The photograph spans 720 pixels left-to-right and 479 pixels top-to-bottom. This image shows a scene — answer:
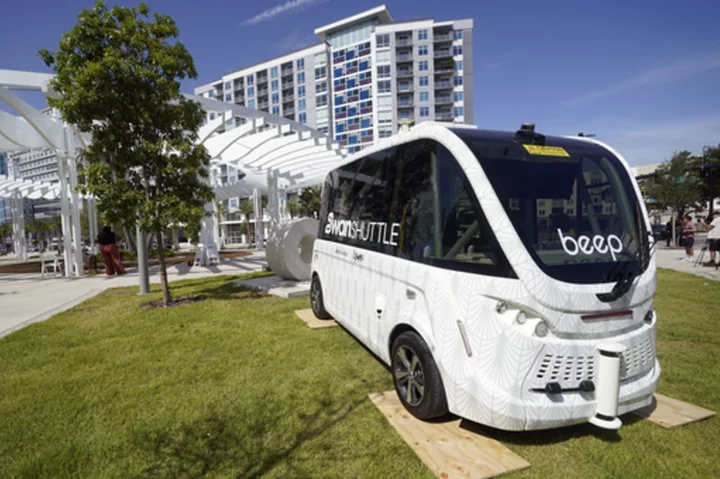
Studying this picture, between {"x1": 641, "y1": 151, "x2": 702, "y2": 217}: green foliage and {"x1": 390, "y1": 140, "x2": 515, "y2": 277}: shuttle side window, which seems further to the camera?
{"x1": 641, "y1": 151, "x2": 702, "y2": 217}: green foliage

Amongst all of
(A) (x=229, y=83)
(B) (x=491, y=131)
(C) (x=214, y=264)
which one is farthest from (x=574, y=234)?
(A) (x=229, y=83)

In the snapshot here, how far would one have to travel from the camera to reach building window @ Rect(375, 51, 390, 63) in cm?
6512

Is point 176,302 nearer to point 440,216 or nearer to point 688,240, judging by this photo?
point 440,216

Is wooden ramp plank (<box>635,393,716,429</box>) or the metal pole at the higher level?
the metal pole

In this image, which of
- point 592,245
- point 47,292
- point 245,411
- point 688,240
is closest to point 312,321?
point 245,411

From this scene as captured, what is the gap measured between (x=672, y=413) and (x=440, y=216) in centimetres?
263

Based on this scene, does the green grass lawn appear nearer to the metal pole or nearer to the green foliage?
the metal pole

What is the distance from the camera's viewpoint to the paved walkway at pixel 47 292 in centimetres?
795

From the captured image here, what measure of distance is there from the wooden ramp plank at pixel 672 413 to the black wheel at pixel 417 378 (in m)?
1.77

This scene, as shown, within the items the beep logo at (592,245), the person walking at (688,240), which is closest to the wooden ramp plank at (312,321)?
the beep logo at (592,245)

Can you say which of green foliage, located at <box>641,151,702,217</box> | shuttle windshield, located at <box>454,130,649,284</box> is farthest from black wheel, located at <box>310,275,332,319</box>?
green foliage, located at <box>641,151,702,217</box>

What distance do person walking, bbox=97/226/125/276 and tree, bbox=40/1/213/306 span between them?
20.8 ft

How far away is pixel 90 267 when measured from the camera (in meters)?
16.6

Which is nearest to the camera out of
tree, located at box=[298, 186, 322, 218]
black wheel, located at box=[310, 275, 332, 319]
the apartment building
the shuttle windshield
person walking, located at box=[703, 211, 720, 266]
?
the shuttle windshield
